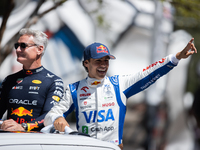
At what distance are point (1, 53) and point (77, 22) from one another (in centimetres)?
555

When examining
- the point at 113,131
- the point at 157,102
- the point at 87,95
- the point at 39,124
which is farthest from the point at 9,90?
the point at 157,102

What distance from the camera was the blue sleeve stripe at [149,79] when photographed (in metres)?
3.00

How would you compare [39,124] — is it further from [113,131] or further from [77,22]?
[77,22]

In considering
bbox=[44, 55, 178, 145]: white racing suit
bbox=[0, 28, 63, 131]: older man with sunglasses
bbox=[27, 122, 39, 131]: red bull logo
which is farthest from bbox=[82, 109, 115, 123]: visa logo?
bbox=[27, 122, 39, 131]: red bull logo

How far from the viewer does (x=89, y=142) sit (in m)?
2.31

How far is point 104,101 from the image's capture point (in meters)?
3.06

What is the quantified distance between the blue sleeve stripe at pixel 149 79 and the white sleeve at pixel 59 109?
0.54 metres

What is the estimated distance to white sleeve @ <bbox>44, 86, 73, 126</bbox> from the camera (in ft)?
9.33

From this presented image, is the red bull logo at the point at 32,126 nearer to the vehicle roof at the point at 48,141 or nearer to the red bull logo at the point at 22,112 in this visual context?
the red bull logo at the point at 22,112

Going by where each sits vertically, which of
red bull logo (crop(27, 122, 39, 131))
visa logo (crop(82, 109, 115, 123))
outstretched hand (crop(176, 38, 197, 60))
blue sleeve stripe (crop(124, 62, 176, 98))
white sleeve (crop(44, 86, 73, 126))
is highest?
outstretched hand (crop(176, 38, 197, 60))

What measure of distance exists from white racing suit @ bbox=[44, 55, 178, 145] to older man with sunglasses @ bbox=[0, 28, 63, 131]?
0.18m

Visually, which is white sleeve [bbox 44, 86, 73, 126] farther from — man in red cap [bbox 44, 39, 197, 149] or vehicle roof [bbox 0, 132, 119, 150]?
vehicle roof [bbox 0, 132, 119, 150]

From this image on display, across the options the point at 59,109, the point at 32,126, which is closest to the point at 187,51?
the point at 59,109

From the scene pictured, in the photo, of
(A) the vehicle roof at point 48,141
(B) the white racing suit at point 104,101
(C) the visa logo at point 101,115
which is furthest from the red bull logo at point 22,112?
(A) the vehicle roof at point 48,141
